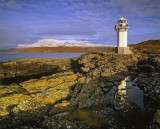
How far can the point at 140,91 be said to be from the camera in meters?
17.2

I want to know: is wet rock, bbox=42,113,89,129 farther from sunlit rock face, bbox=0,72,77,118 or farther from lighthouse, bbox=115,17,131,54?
lighthouse, bbox=115,17,131,54

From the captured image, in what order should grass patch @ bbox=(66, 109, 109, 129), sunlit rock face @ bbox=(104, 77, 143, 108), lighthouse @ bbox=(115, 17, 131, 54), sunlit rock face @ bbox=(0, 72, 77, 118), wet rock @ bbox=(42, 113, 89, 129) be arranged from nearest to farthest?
wet rock @ bbox=(42, 113, 89, 129) → grass patch @ bbox=(66, 109, 109, 129) → sunlit rock face @ bbox=(0, 72, 77, 118) → sunlit rock face @ bbox=(104, 77, 143, 108) → lighthouse @ bbox=(115, 17, 131, 54)

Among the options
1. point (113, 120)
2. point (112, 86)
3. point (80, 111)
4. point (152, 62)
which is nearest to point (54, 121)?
point (80, 111)

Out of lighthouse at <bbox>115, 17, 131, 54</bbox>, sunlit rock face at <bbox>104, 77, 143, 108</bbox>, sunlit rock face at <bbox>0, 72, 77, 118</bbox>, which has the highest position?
lighthouse at <bbox>115, 17, 131, 54</bbox>

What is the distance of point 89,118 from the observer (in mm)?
10078

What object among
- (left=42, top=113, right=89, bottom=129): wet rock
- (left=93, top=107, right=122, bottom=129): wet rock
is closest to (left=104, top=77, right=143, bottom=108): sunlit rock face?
(left=93, top=107, right=122, bottom=129): wet rock

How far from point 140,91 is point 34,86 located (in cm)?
1430

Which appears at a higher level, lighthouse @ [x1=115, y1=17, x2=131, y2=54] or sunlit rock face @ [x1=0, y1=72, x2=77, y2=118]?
lighthouse @ [x1=115, y1=17, x2=131, y2=54]

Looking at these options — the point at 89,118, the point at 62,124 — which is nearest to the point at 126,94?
the point at 89,118

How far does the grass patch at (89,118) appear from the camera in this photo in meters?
9.37

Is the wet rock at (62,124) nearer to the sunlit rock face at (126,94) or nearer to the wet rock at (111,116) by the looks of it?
the wet rock at (111,116)

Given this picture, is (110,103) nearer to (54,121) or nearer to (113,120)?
(113,120)

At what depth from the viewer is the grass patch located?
9.37m

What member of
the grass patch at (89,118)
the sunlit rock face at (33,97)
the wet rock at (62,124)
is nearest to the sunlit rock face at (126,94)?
the grass patch at (89,118)
